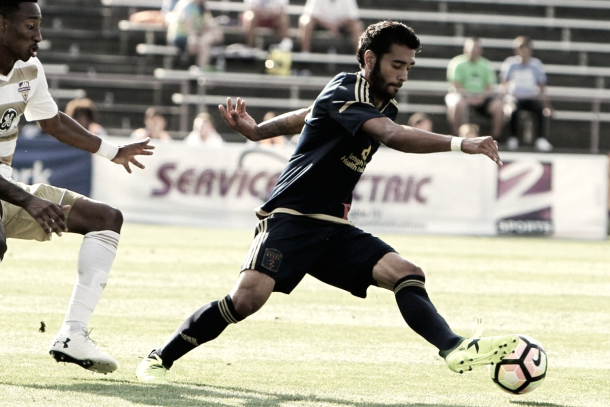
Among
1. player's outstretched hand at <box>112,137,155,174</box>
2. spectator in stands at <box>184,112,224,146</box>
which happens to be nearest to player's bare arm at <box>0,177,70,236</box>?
player's outstretched hand at <box>112,137,155,174</box>

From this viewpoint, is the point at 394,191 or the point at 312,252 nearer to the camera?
the point at 312,252

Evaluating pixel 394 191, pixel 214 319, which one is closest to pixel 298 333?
pixel 214 319

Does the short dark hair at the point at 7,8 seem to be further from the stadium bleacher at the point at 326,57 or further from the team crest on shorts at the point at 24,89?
the stadium bleacher at the point at 326,57

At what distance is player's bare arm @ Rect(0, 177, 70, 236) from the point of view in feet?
18.3

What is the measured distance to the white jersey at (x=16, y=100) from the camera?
A: 20.1 feet

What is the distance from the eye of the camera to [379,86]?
603cm

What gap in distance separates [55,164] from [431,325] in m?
13.7

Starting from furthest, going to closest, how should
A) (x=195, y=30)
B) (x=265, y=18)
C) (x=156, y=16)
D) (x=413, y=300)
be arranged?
(x=156, y=16) < (x=265, y=18) < (x=195, y=30) < (x=413, y=300)

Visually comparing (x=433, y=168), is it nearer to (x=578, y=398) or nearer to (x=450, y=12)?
(x=450, y=12)

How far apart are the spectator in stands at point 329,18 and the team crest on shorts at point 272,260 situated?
1739 centimetres

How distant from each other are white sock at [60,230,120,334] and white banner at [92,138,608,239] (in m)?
12.1

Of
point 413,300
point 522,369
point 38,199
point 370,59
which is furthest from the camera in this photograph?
point 370,59

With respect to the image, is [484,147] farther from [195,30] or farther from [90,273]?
[195,30]

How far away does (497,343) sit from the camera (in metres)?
5.50
